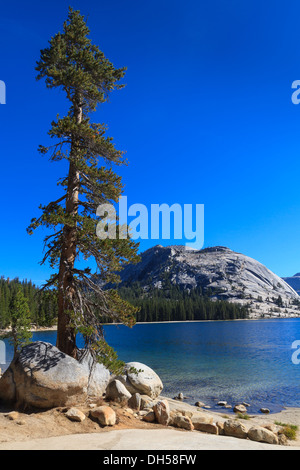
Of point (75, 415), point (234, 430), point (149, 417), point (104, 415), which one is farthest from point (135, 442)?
point (234, 430)

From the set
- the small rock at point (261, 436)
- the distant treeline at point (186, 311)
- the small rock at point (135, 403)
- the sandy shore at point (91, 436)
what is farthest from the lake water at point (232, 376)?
the distant treeline at point (186, 311)

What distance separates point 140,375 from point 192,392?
1275 cm

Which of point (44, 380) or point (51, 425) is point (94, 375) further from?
point (51, 425)

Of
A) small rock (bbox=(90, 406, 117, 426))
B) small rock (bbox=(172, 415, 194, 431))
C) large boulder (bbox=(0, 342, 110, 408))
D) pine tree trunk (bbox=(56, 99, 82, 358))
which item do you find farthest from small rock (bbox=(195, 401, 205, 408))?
small rock (bbox=(90, 406, 117, 426))

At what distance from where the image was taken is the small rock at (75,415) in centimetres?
1130

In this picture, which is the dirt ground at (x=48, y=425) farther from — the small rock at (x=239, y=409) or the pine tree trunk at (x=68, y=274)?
the small rock at (x=239, y=409)

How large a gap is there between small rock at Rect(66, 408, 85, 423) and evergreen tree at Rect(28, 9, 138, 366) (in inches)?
97.3

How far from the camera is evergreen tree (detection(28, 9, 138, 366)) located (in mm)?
14477

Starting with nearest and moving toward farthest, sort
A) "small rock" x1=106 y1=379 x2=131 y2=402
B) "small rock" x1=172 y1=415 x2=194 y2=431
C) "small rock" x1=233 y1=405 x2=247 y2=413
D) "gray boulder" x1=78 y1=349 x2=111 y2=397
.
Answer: "small rock" x1=172 y1=415 x2=194 y2=431 < "small rock" x1=106 y1=379 x2=131 y2=402 < "gray boulder" x1=78 y1=349 x2=111 y2=397 < "small rock" x1=233 y1=405 x2=247 y2=413

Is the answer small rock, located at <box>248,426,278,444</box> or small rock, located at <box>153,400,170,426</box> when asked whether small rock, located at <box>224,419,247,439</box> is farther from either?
small rock, located at <box>153,400,170,426</box>

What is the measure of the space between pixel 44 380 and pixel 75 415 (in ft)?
5.92
